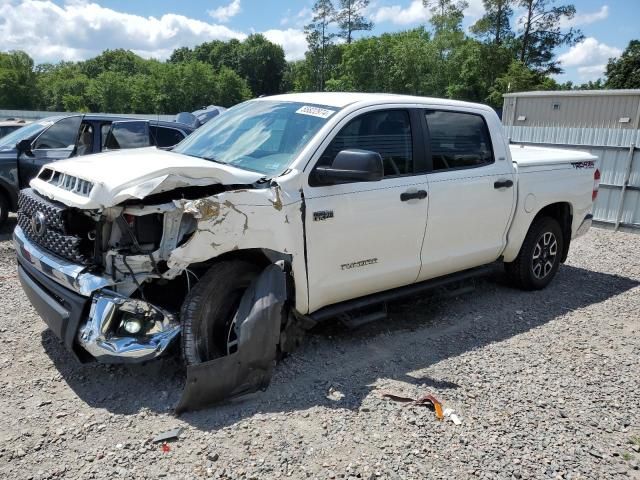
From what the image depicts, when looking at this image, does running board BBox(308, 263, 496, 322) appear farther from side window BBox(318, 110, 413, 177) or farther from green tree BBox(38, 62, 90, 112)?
green tree BBox(38, 62, 90, 112)

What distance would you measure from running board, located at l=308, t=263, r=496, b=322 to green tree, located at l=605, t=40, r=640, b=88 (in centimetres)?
5184

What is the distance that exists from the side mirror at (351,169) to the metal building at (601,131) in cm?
810

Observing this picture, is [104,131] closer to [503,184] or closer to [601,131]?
[503,184]

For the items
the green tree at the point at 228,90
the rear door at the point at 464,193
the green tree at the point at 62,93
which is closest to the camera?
the rear door at the point at 464,193

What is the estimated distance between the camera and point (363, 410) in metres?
3.37

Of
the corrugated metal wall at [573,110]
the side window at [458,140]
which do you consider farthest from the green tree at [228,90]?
the side window at [458,140]

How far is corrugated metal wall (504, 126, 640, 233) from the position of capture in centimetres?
968

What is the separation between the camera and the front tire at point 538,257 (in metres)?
5.62

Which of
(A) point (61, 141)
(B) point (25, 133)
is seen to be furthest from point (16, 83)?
(A) point (61, 141)

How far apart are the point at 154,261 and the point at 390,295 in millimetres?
1992

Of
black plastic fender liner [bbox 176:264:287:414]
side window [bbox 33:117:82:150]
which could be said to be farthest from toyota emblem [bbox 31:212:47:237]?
side window [bbox 33:117:82:150]

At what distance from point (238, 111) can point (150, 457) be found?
2.96 meters

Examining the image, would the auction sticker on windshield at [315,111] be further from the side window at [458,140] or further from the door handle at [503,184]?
the door handle at [503,184]

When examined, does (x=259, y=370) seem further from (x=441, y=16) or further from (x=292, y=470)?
(x=441, y=16)
